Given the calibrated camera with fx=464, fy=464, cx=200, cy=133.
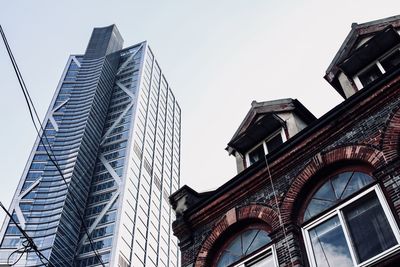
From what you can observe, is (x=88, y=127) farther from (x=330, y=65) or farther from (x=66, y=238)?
(x=330, y=65)

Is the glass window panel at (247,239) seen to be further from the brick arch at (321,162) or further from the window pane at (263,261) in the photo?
the brick arch at (321,162)

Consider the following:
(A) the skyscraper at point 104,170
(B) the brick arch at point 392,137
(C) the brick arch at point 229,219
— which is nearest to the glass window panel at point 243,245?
(C) the brick arch at point 229,219

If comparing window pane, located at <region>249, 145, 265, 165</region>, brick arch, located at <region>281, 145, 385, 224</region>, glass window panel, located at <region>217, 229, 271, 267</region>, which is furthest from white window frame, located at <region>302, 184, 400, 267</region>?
window pane, located at <region>249, 145, 265, 165</region>

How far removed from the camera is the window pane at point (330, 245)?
9188 millimetres

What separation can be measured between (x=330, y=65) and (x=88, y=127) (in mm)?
102932

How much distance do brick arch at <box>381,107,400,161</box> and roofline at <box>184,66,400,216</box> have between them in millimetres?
993

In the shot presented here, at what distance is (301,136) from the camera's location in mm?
11758

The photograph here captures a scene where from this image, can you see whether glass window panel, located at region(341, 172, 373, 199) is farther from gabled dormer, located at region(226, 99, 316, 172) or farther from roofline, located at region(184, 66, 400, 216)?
gabled dormer, located at region(226, 99, 316, 172)

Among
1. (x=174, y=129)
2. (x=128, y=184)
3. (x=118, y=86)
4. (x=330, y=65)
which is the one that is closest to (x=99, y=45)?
(x=118, y=86)

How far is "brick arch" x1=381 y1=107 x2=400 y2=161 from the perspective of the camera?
→ 9602 mm

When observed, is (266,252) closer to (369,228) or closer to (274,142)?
(369,228)

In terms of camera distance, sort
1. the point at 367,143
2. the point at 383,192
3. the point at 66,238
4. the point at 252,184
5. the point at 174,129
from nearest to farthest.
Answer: the point at 383,192, the point at 367,143, the point at 252,184, the point at 66,238, the point at 174,129

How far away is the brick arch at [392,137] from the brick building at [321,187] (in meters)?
0.02

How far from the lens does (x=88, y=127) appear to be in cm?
11188
